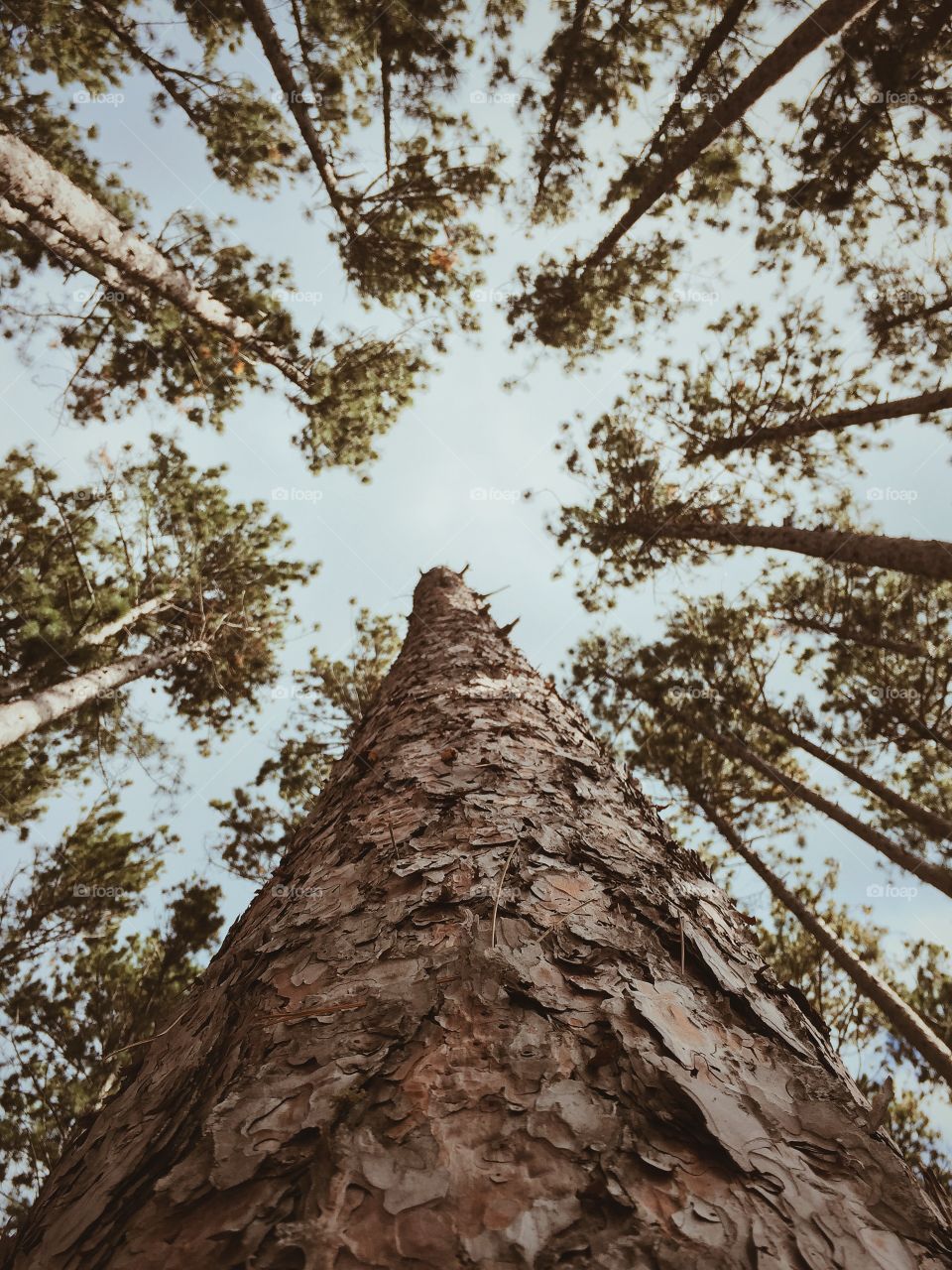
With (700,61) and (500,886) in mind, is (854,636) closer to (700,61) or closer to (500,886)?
(700,61)

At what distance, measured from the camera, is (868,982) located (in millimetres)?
6809

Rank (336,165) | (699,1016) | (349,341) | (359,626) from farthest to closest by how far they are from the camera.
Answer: (359,626)
(349,341)
(336,165)
(699,1016)

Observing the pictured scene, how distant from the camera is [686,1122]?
3.01 ft

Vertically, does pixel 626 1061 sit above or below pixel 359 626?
below

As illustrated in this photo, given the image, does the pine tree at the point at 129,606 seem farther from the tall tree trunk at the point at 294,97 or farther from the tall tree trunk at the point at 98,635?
the tall tree trunk at the point at 294,97

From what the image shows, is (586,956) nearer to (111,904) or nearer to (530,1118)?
(530,1118)

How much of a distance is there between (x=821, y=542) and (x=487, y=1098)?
702cm

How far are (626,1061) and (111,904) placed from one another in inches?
441

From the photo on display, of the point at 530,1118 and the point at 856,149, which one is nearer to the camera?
the point at 530,1118

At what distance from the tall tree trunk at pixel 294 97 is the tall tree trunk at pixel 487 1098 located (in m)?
8.82

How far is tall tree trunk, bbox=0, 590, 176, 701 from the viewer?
9523 millimetres

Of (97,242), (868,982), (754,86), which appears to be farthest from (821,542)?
(97,242)

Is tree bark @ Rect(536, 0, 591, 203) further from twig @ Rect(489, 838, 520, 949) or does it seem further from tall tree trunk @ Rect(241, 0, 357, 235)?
twig @ Rect(489, 838, 520, 949)

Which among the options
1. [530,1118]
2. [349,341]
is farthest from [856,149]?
[530,1118]
